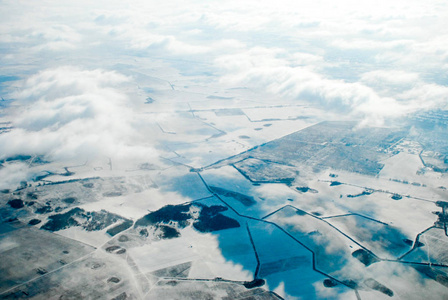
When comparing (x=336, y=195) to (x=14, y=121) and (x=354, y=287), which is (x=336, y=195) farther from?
(x=14, y=121)

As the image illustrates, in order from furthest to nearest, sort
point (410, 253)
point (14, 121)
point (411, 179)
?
point (14, 121)
point (411, 179)
point (410, 253)

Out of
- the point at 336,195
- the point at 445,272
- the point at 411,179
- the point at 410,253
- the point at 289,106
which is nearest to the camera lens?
the point at 445,272

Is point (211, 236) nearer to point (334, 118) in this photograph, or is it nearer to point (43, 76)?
point (334, 118)

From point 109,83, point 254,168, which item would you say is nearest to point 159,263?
point 254,168

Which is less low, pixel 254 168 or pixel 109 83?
pixel 109 83

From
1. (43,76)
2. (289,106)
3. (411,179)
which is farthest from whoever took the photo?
(43,76)

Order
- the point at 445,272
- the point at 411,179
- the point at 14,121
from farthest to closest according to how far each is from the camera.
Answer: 1. the point at 14,121
2. the point at 411,179
3. the point at 445,272

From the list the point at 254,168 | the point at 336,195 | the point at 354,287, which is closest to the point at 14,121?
the point at 254,168

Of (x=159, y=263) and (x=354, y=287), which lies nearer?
(x=354, y=287)

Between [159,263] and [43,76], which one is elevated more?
[43,76]
